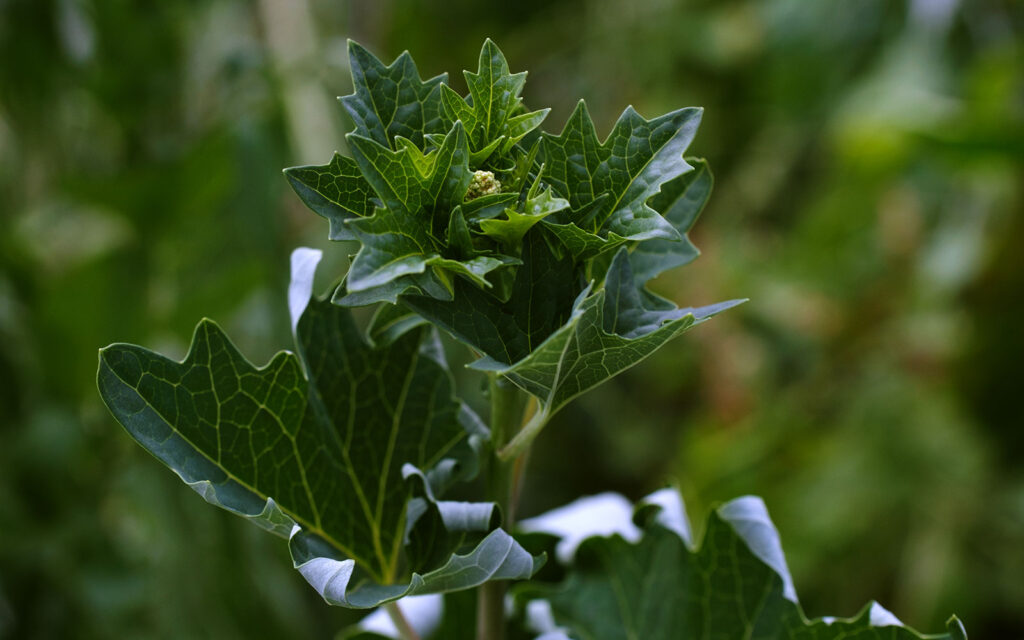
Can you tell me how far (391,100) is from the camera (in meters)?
0.25

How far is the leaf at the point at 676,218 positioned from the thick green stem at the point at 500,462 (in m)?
0.06

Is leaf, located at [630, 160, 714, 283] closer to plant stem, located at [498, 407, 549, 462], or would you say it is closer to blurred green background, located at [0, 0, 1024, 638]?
plant stem, located at [498, 407, 549, 462]

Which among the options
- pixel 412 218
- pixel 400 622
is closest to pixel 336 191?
pixel 412 218

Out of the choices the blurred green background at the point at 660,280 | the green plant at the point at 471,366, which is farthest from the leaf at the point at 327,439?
the blurred green background at the point at 660,280

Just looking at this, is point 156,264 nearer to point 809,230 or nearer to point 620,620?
point 620,620

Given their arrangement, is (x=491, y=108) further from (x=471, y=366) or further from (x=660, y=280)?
(x=660, y=280)

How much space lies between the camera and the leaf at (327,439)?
0.24 m

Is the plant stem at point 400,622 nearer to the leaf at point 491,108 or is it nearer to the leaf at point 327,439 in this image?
the leaf at point 327,439

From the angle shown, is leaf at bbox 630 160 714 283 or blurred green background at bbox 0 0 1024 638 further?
blurred green background at bbox 0 0 1024 638

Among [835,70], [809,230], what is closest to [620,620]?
[809,230]

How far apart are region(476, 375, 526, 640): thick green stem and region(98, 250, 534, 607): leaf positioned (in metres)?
0.01

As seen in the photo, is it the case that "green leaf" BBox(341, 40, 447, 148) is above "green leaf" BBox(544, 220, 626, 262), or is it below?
above

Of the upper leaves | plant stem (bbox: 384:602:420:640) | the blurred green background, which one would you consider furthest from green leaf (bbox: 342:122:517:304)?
the blurred green background

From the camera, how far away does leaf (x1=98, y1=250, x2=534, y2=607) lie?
24 cm
